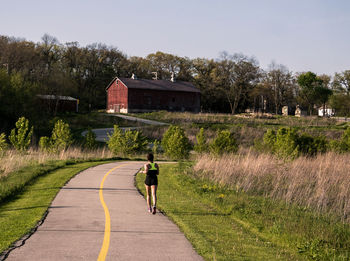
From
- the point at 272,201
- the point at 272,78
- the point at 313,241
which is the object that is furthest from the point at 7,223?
the point at 272,78

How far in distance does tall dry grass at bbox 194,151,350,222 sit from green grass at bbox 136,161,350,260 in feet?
3.97

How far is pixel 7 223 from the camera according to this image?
1002 cm

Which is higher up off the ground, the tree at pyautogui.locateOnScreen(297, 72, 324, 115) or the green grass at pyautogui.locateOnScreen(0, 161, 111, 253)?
Answer: the tree at pyautogui.locateOnScreen(297, 72, 324, 115)

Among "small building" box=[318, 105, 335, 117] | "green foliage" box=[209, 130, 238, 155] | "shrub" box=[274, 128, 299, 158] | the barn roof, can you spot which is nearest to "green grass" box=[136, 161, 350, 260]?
"shrub" box=[274, 128, 299, 158]

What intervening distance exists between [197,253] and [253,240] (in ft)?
6.00

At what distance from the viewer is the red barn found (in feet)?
254

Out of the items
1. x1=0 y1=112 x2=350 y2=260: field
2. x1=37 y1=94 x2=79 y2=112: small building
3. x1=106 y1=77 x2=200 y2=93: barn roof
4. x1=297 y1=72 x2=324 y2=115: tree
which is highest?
x1=297 y1=72 x2=324 y2=115: tree

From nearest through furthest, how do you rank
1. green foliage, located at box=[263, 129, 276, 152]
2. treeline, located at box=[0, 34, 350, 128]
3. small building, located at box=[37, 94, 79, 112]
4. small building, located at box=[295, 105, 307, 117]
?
green foliage, located at box=[263, 129, 276, 152], small building, located at box=[37, 94, 79, 112], treeline, located at box=[0, 34, 350, 128], small building, located at box=[295, 105, 307, 117]

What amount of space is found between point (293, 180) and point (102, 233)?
10203 mm

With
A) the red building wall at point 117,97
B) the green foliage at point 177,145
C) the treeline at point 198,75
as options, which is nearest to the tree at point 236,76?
the treeline at point 198,75

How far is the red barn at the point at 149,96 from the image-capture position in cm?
7733

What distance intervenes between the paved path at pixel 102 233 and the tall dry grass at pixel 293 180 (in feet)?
16.5

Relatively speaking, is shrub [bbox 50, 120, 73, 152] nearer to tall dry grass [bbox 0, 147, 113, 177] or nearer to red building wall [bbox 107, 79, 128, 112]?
tall dry grass [bbox 0, 147, 113, 177]

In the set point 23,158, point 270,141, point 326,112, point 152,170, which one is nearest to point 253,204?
point 152,170
